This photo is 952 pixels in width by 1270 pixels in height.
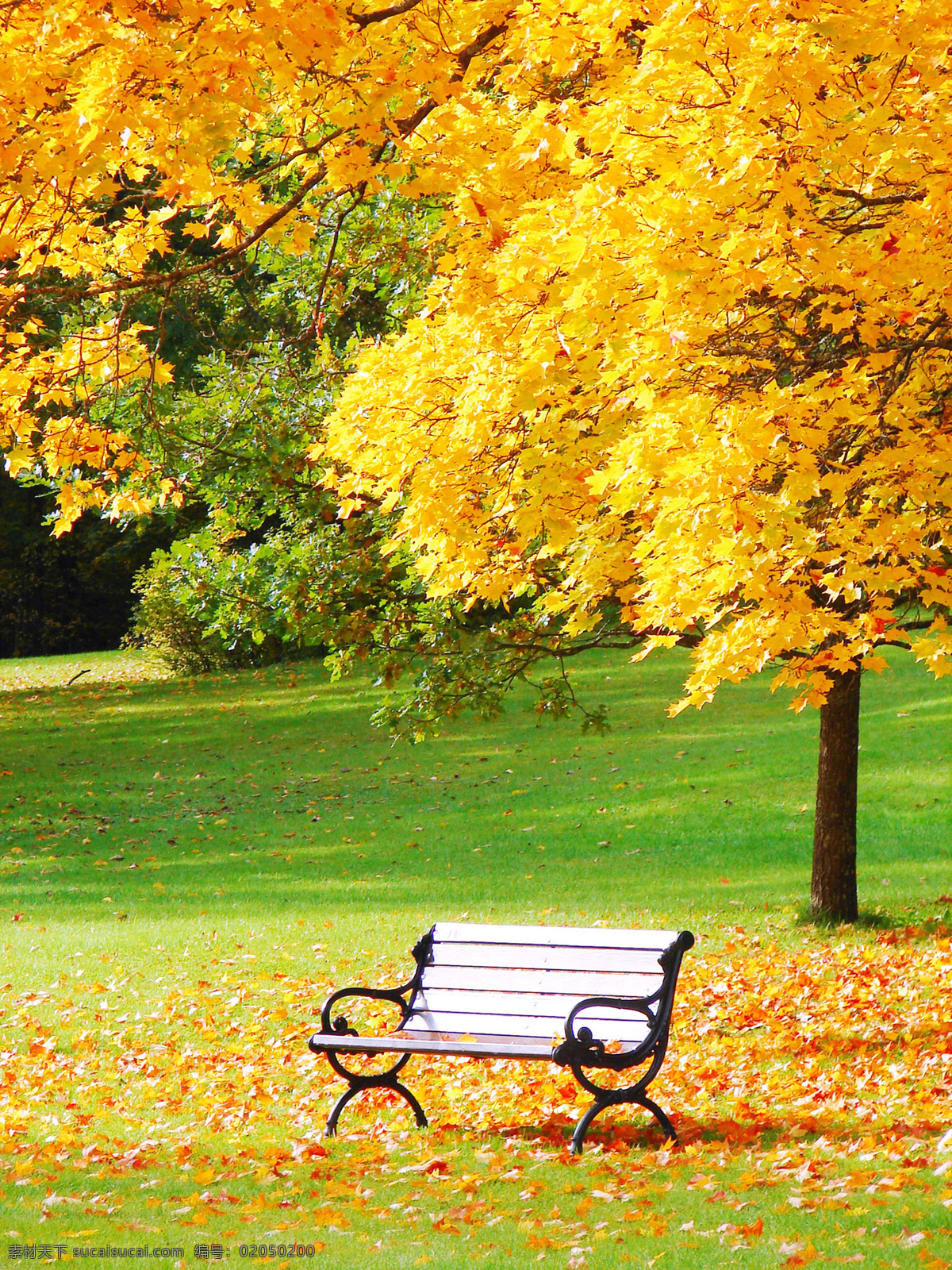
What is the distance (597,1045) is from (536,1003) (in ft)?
1.73

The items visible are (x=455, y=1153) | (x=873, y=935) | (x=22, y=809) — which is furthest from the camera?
(x=22, y=809)

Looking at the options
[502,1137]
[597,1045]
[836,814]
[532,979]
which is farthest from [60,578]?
[597,1045]

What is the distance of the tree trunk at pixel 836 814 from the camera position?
30.0 ft

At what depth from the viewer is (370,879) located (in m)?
12.4

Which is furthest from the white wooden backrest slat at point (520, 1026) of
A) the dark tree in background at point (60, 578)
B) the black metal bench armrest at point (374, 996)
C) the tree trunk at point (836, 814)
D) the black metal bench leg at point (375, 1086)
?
the dark tree in background at point (60, 578)

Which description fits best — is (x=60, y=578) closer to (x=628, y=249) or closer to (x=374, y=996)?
(x=374, y=996)

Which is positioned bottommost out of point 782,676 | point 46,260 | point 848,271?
point 782,676

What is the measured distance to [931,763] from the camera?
15.0 m

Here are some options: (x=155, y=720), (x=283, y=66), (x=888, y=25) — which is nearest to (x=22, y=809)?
(x=155, y=720)

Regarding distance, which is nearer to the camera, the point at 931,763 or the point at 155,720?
the point at 931,763

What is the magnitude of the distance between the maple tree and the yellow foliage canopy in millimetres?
15

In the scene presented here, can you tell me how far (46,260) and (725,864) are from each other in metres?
8.67

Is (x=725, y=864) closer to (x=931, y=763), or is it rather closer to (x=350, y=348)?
(x=931, y=763)

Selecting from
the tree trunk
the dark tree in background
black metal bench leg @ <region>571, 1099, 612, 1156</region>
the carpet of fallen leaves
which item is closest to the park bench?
black metal bench leg @ <region>571, 1099, 612, 1156</region>
